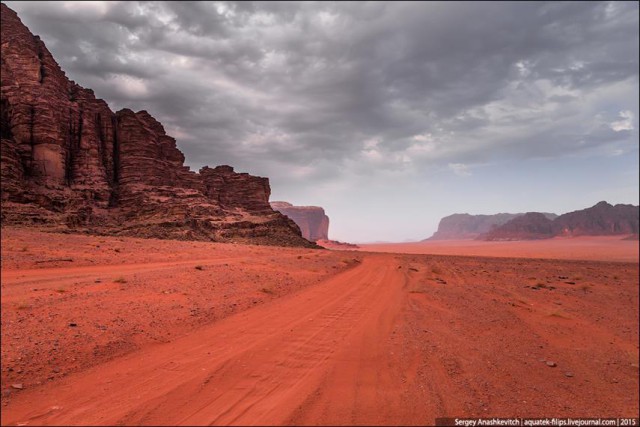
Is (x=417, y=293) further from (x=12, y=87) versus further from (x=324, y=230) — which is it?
(x=324, y=230)

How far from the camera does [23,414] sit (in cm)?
403

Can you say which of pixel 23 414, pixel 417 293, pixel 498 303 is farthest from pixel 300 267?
pixel 23 414

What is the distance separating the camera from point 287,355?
5965 mm

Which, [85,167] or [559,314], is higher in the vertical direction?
[85,167]

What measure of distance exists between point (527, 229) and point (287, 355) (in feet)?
495

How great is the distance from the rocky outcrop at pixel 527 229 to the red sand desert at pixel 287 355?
13227 centimetres

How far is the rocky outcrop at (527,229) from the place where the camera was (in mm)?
124463

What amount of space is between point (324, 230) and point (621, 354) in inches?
7100

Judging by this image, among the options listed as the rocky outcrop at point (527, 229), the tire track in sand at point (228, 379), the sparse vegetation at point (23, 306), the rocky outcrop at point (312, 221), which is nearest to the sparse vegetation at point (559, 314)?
the tire track in sand at point (228, 379)

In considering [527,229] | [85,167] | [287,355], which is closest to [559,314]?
[287,355]

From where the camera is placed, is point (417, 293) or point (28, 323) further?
point (417, 293)

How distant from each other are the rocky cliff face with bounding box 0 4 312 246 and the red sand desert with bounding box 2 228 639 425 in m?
30.4

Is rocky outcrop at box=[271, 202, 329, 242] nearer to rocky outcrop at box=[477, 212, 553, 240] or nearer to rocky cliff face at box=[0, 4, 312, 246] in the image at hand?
rocky outcrop at box=[477, 212, 553, 240]

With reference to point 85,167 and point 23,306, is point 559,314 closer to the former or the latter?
point 23,306
